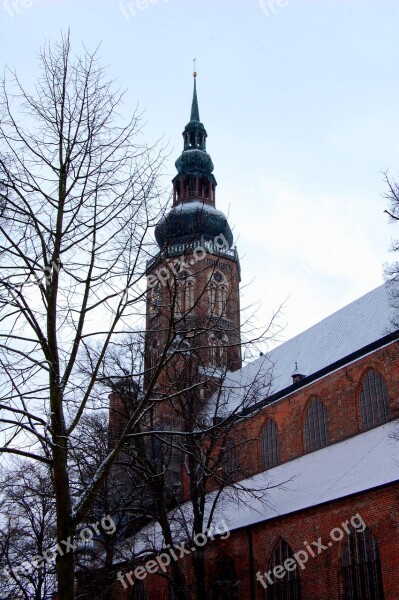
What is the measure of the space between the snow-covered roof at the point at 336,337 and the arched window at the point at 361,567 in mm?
7158

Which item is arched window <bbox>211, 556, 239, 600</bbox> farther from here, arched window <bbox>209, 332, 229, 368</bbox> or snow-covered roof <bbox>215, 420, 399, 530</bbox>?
arched window <bbox>209, 332, 229, 368</bbox>

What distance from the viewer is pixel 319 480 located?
20281 mm

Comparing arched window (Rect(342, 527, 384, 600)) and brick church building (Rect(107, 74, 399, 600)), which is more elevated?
brick church building (Rect(107, 74, 399, 600))

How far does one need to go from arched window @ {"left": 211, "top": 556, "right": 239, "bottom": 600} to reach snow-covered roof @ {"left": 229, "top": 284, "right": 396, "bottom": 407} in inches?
225

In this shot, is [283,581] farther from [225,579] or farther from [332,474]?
[332,474]

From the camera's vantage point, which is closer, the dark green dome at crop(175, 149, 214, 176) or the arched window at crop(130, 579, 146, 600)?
the arched window at crop(130, 579, 146, 600)

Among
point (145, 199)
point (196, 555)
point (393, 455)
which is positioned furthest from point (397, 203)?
point (196, 555)

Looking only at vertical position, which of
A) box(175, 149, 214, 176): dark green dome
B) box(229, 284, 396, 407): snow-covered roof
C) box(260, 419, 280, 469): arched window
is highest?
box(175, 149, 214, 176): dark green dome

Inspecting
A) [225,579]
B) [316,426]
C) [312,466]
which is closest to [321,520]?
[312,466]

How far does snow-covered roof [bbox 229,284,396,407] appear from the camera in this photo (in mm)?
24172

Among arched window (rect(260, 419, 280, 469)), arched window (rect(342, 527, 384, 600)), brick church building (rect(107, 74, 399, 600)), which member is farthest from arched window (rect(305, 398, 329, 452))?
arched window (rect(342, 527, 384, 600))

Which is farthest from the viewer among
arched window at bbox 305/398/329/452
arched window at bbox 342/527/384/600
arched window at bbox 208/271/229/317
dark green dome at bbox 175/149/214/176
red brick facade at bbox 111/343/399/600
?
dark green dome at bbox 175/149/214/176

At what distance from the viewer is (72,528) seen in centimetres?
677

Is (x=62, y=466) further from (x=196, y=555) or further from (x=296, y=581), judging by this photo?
(x=296, y=581)
